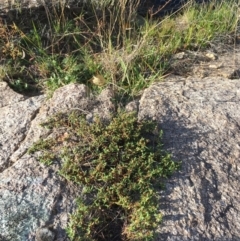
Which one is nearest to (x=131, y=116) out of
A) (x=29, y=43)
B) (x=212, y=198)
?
(x=212, y=198)

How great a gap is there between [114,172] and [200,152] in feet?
2.11

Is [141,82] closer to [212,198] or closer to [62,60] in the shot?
[62,60]

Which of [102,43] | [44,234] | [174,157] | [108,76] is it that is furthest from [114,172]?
[102,43]

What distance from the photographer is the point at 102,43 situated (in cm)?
472

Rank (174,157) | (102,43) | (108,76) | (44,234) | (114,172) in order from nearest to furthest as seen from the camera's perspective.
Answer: (44,234) < (114,172) < (174,157) < (108,76) < (102,43)

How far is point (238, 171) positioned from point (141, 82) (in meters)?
1.16

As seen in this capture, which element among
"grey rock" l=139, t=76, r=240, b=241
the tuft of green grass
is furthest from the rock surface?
the tuft of green grass

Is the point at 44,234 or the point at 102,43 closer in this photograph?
the point at 44,234

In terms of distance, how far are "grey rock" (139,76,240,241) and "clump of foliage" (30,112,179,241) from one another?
0.10 metres

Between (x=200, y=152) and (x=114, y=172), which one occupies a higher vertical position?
(x=114, y=172)

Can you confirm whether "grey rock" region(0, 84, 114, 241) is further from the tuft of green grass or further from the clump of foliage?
the tuft of green grass

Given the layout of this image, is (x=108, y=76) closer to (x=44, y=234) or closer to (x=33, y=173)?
(x=33, y=173)

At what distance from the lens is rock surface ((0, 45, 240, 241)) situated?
3264 millimetres

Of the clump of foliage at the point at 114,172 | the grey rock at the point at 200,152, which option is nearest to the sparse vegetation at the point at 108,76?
the clump of foliage at the point at 114,172
